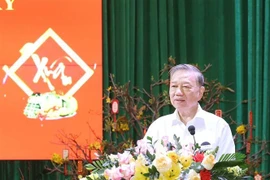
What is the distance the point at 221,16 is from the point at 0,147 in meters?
1.97

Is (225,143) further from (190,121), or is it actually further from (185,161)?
(185,161)

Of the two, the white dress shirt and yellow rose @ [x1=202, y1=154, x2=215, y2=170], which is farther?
the white dress shirt

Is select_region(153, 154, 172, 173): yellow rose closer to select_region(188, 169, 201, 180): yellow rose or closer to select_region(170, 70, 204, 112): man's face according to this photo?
select_region(188, 169, 201, 180): yellow rose

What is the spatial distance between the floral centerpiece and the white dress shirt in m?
0.62

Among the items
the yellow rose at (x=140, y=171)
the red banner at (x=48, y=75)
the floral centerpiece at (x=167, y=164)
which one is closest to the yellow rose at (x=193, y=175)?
the floral centerpiece at (x=167, y=164)

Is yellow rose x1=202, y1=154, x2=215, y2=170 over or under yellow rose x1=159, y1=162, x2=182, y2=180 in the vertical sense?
over

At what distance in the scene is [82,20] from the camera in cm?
411

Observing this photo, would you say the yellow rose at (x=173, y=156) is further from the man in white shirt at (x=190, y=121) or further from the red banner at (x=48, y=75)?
the red banner at (x=48, y=75)

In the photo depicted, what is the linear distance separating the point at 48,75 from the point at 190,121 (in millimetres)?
1912

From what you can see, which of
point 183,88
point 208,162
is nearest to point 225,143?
point 183,88

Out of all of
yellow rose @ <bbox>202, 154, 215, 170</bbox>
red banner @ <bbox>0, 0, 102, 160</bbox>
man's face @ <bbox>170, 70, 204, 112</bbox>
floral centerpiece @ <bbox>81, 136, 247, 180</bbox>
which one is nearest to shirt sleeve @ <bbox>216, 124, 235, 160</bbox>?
man's face @ <bbox>170, 70, 204, 112</bbox>

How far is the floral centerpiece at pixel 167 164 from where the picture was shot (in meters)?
1.54

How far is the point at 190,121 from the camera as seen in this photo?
95.9 inches

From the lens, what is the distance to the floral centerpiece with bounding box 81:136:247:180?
60.6 inches
